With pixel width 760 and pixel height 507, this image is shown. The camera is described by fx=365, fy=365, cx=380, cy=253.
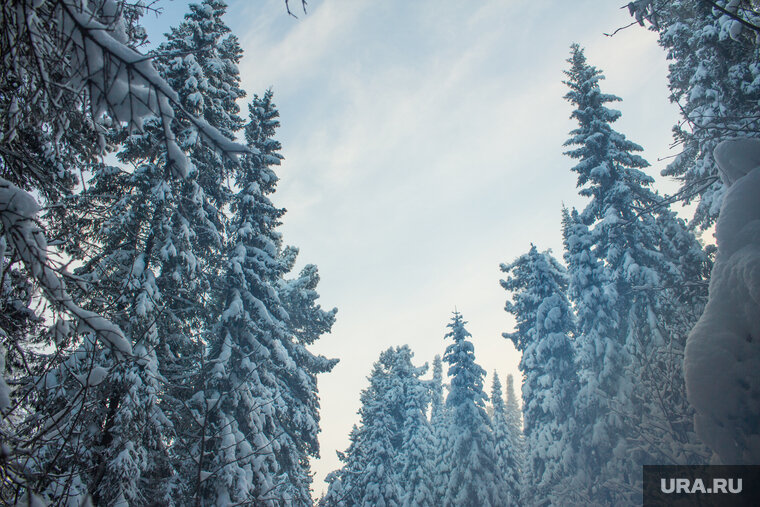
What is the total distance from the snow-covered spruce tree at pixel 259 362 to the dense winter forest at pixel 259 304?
0.10m

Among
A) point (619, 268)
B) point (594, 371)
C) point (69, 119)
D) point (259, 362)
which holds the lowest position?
point (259, 362)

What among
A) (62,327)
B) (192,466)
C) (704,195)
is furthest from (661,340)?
(62,327)

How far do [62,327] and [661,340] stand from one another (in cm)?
1812

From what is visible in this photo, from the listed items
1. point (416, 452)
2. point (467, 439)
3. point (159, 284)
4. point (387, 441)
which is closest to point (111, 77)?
point (159, 284)

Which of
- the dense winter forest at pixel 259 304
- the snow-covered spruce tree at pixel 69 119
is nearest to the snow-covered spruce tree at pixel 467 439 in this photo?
the dense winter forest at pixel 259 304

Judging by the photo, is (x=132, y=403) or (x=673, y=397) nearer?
(x=132, y=403)

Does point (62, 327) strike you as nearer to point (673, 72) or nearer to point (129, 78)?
point (129, 78)

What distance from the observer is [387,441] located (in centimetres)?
2553

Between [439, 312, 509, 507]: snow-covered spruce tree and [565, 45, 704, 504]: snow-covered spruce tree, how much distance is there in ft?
20.4

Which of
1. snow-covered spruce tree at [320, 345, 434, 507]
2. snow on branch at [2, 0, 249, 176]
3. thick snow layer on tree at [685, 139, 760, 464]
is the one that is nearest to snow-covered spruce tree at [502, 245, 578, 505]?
snow-covered spruce tree at [320, 345, 434, 507]

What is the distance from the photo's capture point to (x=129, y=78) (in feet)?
7.17

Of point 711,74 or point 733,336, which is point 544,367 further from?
point 733,336

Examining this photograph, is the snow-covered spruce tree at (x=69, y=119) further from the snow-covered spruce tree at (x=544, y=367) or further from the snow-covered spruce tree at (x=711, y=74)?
the snow-covered spruce tree at (x=544, y=367)

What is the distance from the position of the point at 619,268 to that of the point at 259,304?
16251 millimetres
